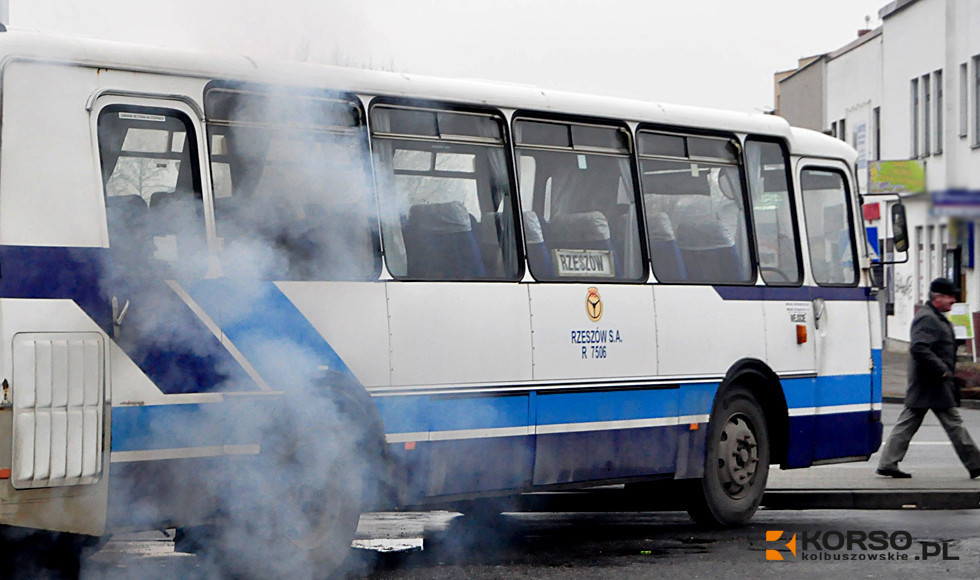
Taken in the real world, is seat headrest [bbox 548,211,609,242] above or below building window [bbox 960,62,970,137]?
below

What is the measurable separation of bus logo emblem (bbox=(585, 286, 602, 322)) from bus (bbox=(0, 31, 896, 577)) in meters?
0.02

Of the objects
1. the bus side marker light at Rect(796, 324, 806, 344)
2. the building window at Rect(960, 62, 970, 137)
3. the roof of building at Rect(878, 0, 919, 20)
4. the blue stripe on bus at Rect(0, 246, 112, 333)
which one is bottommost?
the bus side marker light at Rect(796, 324, 806, 344)

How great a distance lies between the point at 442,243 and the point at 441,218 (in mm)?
161

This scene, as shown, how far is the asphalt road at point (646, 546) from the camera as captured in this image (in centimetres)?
817

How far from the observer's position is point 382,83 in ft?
26.7

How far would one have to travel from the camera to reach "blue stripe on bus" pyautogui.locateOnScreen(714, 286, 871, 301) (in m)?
10.3

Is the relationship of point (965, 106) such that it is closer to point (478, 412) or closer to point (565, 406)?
point (565, 406)

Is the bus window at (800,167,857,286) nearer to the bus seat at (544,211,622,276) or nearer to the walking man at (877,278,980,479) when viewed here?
the walking man at (877,278,980,479)

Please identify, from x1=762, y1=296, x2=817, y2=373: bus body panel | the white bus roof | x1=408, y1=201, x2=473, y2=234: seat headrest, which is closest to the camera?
the white bus roof

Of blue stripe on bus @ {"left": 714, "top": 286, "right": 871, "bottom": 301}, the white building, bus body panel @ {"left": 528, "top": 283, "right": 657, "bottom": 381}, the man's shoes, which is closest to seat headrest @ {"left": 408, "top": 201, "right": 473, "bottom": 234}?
bus body panel @ {"left": 528, "top": 283, "right": 657, "bottom": 381}

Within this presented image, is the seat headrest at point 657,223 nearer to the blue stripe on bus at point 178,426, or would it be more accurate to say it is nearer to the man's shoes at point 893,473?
the blue stripe on bus at point 178,426

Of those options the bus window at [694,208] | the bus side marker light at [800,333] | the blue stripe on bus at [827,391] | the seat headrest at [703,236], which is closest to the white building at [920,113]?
the bus side marker light at [800,333]

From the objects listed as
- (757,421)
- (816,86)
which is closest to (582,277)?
(757,421)

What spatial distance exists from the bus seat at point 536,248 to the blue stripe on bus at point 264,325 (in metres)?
1.78
